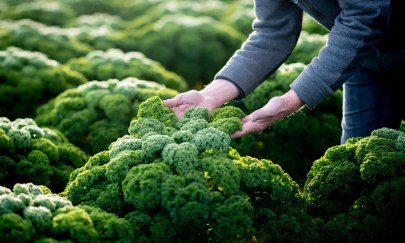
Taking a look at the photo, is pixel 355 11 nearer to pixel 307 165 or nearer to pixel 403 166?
pixel 403 166

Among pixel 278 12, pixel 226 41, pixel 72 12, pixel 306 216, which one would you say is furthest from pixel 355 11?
pixel 72 12

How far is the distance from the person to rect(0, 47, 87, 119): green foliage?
376 cm

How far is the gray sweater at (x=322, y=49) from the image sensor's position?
349cm

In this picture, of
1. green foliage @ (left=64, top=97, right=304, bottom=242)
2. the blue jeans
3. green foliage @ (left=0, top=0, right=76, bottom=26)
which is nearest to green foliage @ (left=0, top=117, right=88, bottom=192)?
green foliage @ (left=64, top=97, right=304, bottom=242)

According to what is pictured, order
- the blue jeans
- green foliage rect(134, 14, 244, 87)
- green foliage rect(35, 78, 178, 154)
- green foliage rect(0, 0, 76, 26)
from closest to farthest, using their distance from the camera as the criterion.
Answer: the blue jeans
green foliage rect(35, 78, 178, 154)
green foliage rect(134, 14, 244, 87)
green foliage rect(0, 0, 76, 26)

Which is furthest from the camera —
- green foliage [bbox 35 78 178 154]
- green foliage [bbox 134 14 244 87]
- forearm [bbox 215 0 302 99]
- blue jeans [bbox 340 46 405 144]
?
green foliage [bbox 134 14 244 87]

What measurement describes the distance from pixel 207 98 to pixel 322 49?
93 cm

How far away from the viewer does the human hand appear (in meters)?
4.09

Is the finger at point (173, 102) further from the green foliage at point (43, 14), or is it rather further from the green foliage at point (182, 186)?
the green foliage at point (43, 14)

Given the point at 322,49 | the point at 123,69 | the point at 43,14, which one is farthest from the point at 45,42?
the point at 322,49

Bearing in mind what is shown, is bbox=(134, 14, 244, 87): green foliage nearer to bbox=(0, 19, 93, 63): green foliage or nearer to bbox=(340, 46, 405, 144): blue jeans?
bbox=(0, 19, 93, 63): green foliage

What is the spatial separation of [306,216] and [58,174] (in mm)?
2288

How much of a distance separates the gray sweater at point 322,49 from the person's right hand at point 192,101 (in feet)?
A: 0.77

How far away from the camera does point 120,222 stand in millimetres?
3279
